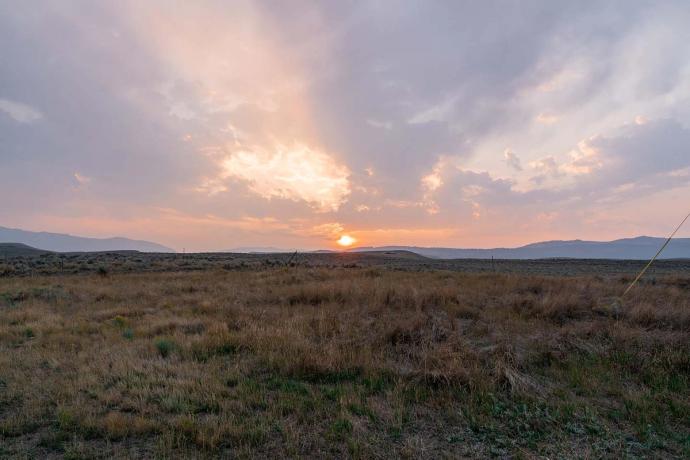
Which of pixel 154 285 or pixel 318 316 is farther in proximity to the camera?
pixel 154 285

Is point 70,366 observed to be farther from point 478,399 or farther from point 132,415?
point 478,399

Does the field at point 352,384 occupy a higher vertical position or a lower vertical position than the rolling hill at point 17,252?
lower

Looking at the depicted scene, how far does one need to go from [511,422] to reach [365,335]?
12.1 ft

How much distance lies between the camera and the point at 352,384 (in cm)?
516

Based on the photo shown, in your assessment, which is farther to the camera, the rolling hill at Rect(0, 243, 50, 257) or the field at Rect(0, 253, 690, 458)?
the rolling hill at Rect(0, 243, 50, 257)

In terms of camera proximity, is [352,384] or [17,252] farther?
[17,252]

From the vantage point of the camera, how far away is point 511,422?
409 cm

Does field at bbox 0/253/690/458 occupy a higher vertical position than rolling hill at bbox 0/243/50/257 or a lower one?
lower

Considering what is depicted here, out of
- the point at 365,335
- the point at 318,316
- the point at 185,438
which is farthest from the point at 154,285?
the point at 185,438

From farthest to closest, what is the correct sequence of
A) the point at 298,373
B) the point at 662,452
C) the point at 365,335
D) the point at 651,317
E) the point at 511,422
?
the point at 651,317 < the point at 365,335 < the point at 298,373 < the point at 511,422 < the point at 662,452

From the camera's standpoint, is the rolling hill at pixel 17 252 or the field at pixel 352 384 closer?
the field at pixel 352 384

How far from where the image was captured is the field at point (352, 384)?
372 cm

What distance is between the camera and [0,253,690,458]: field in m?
3.72

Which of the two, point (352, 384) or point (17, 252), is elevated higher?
point (17, 252)
